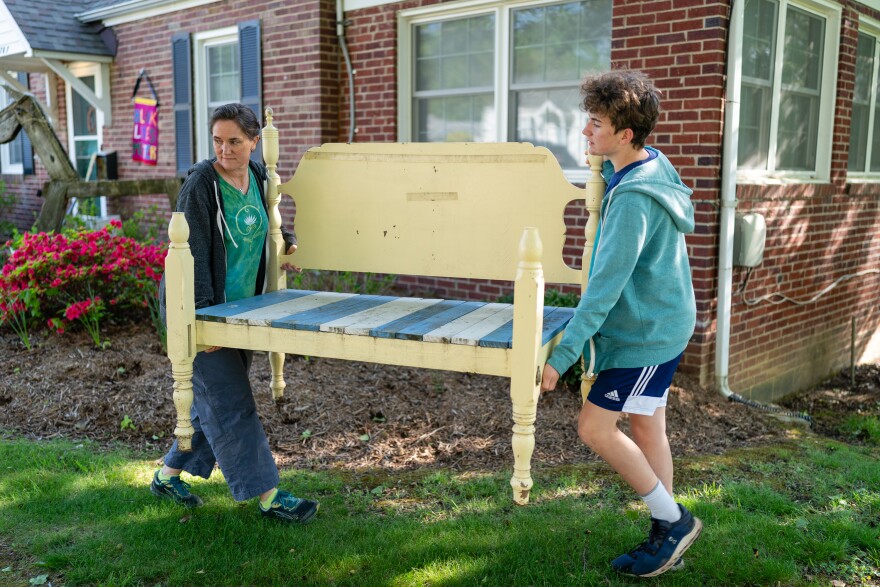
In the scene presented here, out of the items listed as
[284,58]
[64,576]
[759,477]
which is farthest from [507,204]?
[284,58]

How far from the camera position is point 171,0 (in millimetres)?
9953

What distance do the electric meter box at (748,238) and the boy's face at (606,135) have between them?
334 centimetres

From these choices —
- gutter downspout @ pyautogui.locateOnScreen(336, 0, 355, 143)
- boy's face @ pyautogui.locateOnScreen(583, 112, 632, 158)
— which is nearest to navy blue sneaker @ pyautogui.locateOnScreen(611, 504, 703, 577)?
boy's face @ pyautogui.locateOnScreen(583, 112, 632, 158)

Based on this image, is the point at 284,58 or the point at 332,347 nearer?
the point at 332,347

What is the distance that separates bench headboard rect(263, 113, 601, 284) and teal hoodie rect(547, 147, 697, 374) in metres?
0.66

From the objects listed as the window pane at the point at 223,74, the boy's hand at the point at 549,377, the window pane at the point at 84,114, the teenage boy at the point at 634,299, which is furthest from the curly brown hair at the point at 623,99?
the window pane at the point at 84,114

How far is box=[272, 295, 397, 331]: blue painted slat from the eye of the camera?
3168 mm

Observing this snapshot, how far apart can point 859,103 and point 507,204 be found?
5.98 m

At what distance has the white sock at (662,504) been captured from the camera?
3.02 m

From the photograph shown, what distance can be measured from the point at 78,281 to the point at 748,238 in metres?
5.23

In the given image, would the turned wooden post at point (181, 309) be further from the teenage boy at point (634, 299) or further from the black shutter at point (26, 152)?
the black shutter at point (26, 152)

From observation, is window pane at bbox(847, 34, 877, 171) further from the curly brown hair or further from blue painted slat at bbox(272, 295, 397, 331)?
blue painted slat at bbox(272, 295, 397, 331)

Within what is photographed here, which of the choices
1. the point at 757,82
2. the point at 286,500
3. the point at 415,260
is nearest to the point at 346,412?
the point at 286,500

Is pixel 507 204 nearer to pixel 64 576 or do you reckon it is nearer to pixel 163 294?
pixel 163 294
